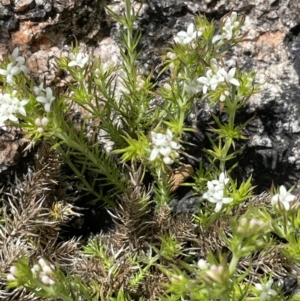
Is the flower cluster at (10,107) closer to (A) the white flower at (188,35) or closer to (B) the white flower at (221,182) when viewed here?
(A) the white flower at (188,35)

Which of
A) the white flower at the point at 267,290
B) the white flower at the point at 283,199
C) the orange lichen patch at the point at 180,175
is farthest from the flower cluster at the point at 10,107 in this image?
the white flower at the point at 267,290

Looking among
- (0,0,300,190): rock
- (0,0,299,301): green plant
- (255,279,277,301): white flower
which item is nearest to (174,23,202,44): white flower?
(0,0,299,301): green plant

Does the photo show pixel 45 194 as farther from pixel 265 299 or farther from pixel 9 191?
pixel 265 299

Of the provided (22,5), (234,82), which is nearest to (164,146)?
(234,82)

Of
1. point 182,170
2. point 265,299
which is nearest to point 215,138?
point 182,170

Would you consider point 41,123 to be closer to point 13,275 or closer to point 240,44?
point 13,275

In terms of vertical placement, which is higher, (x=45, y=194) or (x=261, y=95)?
(x=261, y=95)
